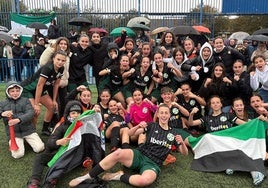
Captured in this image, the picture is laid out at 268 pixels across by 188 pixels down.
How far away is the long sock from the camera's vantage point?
4.76m

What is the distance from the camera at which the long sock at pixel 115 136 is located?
187 inches

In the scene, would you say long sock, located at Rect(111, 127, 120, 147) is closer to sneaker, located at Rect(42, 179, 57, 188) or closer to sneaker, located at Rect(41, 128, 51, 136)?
sneaker, located at Rect(42, 179, 57, 188)

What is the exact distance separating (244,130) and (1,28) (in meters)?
12.4

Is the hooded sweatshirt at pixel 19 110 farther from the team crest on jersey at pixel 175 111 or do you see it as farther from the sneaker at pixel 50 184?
the team crest on jersey at pixel 175 111

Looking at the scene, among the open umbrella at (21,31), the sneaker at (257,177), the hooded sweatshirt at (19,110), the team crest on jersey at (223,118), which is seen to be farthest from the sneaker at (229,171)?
the open umbrella at (21,31)

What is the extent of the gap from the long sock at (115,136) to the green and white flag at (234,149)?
123 cm

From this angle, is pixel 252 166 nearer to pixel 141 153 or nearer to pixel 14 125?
pixel 141 153

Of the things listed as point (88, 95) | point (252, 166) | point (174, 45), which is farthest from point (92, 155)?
point (174, 45)

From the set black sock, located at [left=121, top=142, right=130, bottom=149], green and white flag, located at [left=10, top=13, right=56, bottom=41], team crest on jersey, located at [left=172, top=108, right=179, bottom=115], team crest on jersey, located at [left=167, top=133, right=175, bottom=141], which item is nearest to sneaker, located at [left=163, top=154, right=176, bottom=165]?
team crest on jersey, located at [left=167, top=133, right=175, bottom=141]

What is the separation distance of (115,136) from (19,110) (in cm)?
163

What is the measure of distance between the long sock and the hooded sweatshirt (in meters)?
1.36

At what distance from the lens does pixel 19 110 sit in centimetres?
486

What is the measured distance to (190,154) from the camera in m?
4.92

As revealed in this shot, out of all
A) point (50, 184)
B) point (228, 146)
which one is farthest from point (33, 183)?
point (228, 146)
